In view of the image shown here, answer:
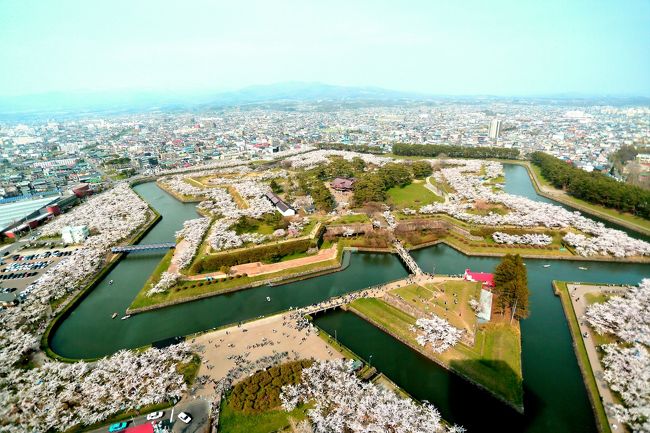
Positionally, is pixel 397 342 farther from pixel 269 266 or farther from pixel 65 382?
pixel 65 382

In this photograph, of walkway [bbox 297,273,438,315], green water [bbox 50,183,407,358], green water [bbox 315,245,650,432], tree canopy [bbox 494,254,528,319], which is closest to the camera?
green water [bbox 315,245,650,432]

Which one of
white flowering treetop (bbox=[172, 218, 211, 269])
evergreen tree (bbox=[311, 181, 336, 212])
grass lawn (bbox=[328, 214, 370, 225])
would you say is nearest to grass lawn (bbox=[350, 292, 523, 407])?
grass lawn (bbox=[328, 214, 370, 225])

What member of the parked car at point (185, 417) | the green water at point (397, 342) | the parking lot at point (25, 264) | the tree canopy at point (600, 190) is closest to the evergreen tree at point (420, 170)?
the tree canopy at point (600, 190)

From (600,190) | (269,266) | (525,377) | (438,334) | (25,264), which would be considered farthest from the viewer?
(600,190)

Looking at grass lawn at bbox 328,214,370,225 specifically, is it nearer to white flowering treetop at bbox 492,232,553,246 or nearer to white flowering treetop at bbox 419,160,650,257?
white flowering treetop at bbox 419,160,650,257

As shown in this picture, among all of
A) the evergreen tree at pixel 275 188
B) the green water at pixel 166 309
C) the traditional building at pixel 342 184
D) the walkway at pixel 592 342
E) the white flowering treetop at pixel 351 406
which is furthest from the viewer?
the evergreen tree at pixel 275 188

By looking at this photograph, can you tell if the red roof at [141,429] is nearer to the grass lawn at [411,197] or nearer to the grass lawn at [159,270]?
the grass lawn at [159,270]

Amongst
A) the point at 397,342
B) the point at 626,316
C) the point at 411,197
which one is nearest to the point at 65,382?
the point at 397,342
